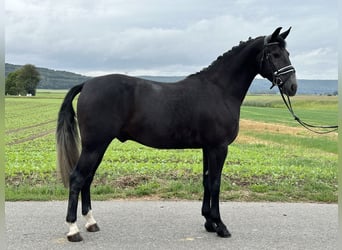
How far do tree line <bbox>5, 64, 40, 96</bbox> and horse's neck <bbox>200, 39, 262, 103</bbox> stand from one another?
7663 cm

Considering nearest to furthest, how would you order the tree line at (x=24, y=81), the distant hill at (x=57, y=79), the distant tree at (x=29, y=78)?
the tree line at (x=24, y=81) < the distant tree at (x=29, y=78) < the distant hill at (x=57, y=79)

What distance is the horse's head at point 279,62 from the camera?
4641 mm

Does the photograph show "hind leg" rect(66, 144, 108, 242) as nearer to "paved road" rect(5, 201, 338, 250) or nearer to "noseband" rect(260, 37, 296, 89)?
"paved road" rect(5, 201, 338, 250)

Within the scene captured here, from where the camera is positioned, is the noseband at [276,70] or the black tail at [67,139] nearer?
the noseband at [276,70]

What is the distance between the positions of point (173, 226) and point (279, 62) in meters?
2.57

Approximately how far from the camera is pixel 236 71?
16.4ft

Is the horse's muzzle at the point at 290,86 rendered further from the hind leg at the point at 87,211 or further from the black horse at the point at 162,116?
the hind leg at the point at 87,211

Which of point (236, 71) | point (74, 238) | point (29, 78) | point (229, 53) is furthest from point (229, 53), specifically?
point (29, 78)

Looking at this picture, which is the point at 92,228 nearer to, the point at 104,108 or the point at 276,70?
the point at 104,108

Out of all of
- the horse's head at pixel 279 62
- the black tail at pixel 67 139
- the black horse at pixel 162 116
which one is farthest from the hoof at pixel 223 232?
the black tail at pixel 67 139

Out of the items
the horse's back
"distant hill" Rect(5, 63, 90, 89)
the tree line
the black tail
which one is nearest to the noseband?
→ the horse's back

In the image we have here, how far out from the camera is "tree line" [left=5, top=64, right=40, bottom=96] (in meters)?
77.5

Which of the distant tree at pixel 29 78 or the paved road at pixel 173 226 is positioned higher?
the distant tree at pixel 29 78

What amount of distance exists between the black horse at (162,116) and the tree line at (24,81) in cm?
7629
